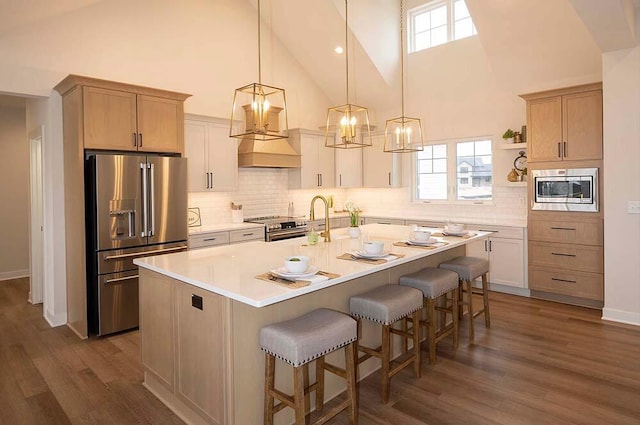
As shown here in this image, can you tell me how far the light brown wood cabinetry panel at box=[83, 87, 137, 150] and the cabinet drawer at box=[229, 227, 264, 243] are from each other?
5.41 ft

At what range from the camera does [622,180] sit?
428 cm

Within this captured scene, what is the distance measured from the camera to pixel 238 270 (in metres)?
2.60

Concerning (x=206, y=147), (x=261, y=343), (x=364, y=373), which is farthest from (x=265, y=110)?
(x=206, y=147)

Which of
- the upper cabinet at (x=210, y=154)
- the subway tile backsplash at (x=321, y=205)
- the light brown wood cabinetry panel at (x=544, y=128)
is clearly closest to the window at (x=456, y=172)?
the subway tile backsplash at (x=321, y=205)

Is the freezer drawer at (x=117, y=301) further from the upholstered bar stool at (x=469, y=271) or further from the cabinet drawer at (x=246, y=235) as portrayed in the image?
the upholstered bar stool at (x=469, y=271)

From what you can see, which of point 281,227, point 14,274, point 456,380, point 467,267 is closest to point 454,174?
point 281,227

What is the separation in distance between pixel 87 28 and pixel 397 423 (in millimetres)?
5009

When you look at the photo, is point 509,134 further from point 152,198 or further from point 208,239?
point 152,198

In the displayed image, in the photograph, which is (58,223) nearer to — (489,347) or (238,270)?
(238,270)

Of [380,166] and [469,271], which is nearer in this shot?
[469,271]

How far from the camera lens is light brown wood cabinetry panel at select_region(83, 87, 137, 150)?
4055 mm

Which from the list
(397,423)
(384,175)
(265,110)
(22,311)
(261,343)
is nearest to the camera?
(261,343)

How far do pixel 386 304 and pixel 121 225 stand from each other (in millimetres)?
2831

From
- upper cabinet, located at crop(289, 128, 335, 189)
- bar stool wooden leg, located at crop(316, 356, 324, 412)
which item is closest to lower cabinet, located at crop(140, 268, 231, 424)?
bar stool wooden leg, located at crop(316, 356, 324, 412)
